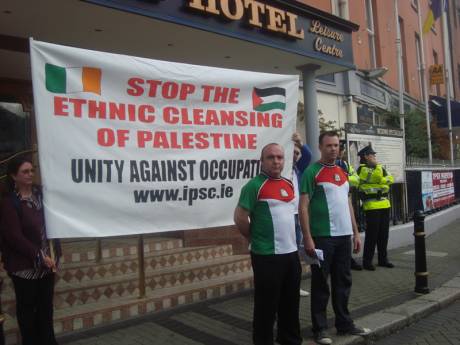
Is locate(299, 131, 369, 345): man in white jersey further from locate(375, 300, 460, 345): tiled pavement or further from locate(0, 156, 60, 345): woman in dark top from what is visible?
locate(0, 156, 60, 345): woman in dark top

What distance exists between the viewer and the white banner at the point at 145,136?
3.61m

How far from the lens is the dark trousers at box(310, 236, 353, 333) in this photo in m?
4.50

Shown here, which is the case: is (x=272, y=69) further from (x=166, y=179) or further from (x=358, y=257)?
(x=166, y=179)

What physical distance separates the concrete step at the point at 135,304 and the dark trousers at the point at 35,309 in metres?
0.72

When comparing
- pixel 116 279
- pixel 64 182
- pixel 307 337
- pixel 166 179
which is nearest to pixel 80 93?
pixel 64 182

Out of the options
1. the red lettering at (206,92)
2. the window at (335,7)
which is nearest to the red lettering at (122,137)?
the red lettering at (206,92)

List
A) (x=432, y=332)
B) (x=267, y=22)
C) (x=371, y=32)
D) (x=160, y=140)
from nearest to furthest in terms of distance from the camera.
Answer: (x=160, y=140) < (x=432, y=332) < (x=267, y=22) < (x=371, y=32)

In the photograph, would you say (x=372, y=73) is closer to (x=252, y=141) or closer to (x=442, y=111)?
(x=442, y=111)

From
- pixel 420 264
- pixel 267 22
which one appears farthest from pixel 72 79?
pixel 267 22

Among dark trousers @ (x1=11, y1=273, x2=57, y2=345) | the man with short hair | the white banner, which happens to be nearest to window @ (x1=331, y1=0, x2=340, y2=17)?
the white banner

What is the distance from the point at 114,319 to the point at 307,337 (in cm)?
194

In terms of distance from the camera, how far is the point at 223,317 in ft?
17.3

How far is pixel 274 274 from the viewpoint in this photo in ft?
12.8

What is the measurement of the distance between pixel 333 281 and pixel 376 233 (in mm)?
3480
